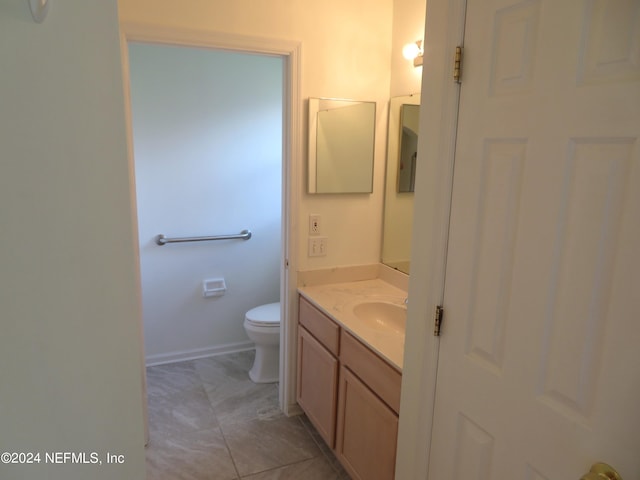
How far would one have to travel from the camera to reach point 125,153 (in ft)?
2.77

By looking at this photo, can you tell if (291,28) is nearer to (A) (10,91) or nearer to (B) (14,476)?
(A) (10,91)

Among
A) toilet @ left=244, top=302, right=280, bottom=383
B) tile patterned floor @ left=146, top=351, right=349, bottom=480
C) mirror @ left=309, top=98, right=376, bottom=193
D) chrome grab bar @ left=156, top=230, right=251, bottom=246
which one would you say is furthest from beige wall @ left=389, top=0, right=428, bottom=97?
tile patterned floor @ left=146, top=351, right=349, bottom=480

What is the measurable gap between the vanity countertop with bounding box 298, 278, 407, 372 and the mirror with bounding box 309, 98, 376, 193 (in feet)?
1.86

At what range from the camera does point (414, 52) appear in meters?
2.30

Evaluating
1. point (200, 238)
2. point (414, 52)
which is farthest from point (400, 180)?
point (200, 238)

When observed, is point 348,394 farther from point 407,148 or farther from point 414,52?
point 414,52

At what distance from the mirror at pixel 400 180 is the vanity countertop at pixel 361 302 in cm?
19

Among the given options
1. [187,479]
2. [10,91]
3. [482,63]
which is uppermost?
[482,63]

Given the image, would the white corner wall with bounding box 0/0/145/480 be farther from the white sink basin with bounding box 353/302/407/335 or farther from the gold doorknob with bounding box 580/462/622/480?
the white sink basin with bounding box 353/302/407/335

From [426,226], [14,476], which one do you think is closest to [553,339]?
[426,226]

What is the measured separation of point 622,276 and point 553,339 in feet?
0.71

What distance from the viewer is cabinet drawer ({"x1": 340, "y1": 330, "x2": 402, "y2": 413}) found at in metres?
1.70

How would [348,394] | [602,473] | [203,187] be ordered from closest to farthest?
[602,473] → [348,394] → [203,187]

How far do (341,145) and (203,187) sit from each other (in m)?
1.26
